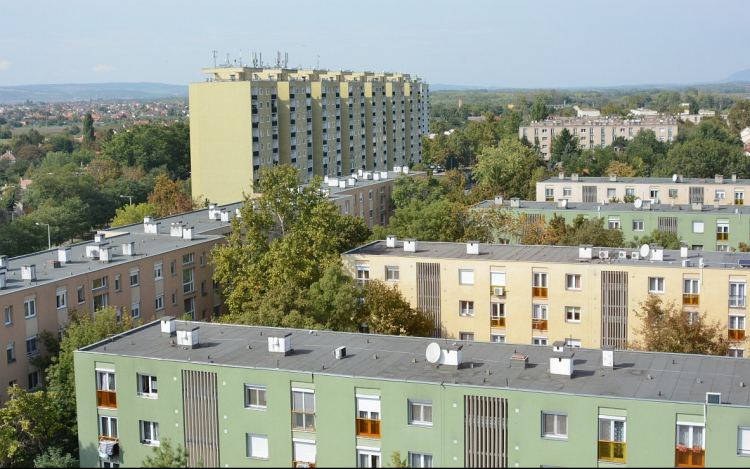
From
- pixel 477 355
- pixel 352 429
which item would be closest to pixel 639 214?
pixel 477 355

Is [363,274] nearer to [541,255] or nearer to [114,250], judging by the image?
[541,255]

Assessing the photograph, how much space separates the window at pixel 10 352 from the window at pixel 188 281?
403 inches

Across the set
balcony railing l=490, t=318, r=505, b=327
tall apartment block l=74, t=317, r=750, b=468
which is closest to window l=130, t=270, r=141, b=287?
tall apartment block l=74, t=317, r=750, b=468

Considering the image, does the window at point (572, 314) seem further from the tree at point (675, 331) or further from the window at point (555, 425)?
the window at point (555, 425)

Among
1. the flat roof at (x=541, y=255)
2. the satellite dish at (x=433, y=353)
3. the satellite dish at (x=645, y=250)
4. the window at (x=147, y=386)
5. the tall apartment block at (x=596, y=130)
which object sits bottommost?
the window at (x=147, y=386)

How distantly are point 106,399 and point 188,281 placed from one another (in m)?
17.2

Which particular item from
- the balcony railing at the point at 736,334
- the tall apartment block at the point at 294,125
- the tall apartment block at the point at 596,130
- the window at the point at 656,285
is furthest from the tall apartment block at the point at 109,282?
the tall apartment block at the point at 596,130

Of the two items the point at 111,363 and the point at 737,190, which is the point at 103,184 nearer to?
the point at 737,190

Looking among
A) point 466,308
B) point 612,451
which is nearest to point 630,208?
point 466,308

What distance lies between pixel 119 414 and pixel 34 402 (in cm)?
477

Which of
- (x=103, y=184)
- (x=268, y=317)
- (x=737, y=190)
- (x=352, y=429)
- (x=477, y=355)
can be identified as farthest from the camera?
(x=103, y=184)

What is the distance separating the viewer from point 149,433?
78.0ft

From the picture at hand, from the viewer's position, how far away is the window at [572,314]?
3472 centimetres

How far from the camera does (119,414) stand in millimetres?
23922
